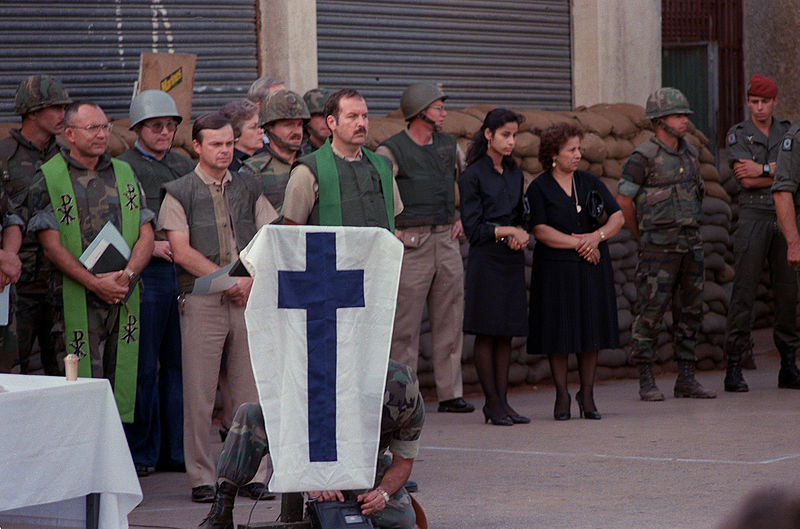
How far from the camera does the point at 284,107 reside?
6426 mm

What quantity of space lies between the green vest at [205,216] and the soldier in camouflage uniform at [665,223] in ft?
11.7

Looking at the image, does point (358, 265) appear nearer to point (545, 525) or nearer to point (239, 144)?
point (545, 525)

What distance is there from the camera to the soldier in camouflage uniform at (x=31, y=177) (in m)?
6.11

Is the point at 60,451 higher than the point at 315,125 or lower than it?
lower

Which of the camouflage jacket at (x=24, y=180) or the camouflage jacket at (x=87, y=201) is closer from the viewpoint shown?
the camouflage jacket at (x=87, y=201)

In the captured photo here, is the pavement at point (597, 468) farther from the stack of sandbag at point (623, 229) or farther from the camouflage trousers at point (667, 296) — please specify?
the stack of sandbag at point (623, 229)

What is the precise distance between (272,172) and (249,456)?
8.46 ft

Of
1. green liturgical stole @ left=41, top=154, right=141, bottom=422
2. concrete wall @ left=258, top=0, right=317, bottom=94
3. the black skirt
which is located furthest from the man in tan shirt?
concrete wall @ left=258, top=0, right=317, bottom=94

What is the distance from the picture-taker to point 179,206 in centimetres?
578

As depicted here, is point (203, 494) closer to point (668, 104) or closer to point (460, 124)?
point (668, 104)

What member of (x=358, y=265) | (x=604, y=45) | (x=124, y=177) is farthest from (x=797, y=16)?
(x=358, y=265)

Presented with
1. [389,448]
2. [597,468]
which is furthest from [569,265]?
[389,448]

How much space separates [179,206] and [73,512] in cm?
195

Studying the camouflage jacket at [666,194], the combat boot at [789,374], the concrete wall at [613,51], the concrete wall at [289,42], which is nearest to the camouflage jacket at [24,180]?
the concrete wall at [289,42]
